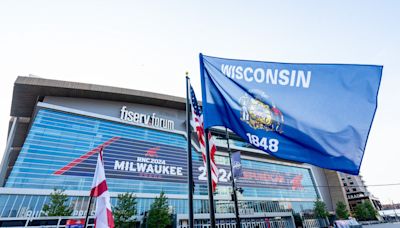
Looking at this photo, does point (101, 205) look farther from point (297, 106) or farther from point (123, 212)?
point (123, 212)

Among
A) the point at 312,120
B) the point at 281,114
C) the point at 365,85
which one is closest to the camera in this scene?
the point at 365,85

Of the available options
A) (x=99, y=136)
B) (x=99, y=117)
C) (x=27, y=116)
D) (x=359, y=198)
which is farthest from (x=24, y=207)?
(x=359, y=198)

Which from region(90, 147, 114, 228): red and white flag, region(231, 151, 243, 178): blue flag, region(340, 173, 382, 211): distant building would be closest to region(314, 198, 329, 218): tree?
region(340, 173, 382, 211): distant building

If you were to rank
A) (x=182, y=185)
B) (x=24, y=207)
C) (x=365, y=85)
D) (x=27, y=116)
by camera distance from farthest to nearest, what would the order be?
(x=27, y=116) < (x=182, y=185) < (x=24, y=207) < (x=365, y=85)

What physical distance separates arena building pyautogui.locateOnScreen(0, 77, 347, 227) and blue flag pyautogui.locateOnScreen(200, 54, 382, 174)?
36.3 metres

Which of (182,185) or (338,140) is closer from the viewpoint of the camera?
(338,140)

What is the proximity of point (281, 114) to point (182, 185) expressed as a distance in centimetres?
4399

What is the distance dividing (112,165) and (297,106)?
40.9m

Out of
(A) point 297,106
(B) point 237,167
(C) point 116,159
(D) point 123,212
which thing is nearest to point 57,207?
(D) point 123,212

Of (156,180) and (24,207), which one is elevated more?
(156,180)

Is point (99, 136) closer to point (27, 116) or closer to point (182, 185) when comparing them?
point (182, 185)

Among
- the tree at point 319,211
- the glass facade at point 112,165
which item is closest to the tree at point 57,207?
the glass facade at point 112,165

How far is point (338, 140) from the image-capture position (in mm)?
4078

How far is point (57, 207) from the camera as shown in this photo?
29.8 m
